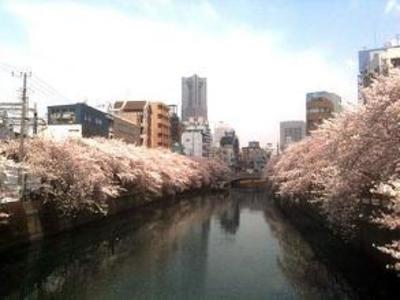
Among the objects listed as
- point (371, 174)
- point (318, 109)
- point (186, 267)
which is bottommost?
point (186, 267)

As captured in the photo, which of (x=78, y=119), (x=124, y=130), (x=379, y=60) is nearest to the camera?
(x=379, y=60)

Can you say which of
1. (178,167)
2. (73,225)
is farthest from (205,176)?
(73,225)

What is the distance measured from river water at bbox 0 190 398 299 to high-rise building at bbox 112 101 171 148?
222 feet

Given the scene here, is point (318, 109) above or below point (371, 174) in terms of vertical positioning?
above

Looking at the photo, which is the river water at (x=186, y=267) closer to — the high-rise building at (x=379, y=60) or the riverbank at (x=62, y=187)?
the riverbank at (x=62, y=187)

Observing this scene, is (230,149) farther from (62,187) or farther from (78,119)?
(62,187)

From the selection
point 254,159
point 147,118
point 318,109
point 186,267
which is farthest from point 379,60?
point 254,159

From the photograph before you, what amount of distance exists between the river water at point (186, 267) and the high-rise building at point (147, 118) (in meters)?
67.7

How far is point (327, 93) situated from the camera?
102250 millimetres

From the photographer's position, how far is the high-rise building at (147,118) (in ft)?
354

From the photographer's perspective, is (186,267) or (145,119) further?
(145,119)

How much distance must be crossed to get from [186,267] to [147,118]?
83856 mm

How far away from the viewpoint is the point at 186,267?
85.5 feet

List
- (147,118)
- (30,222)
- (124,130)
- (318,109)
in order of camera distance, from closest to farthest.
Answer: (30,222), (318,109), (124,130), (147,118)
